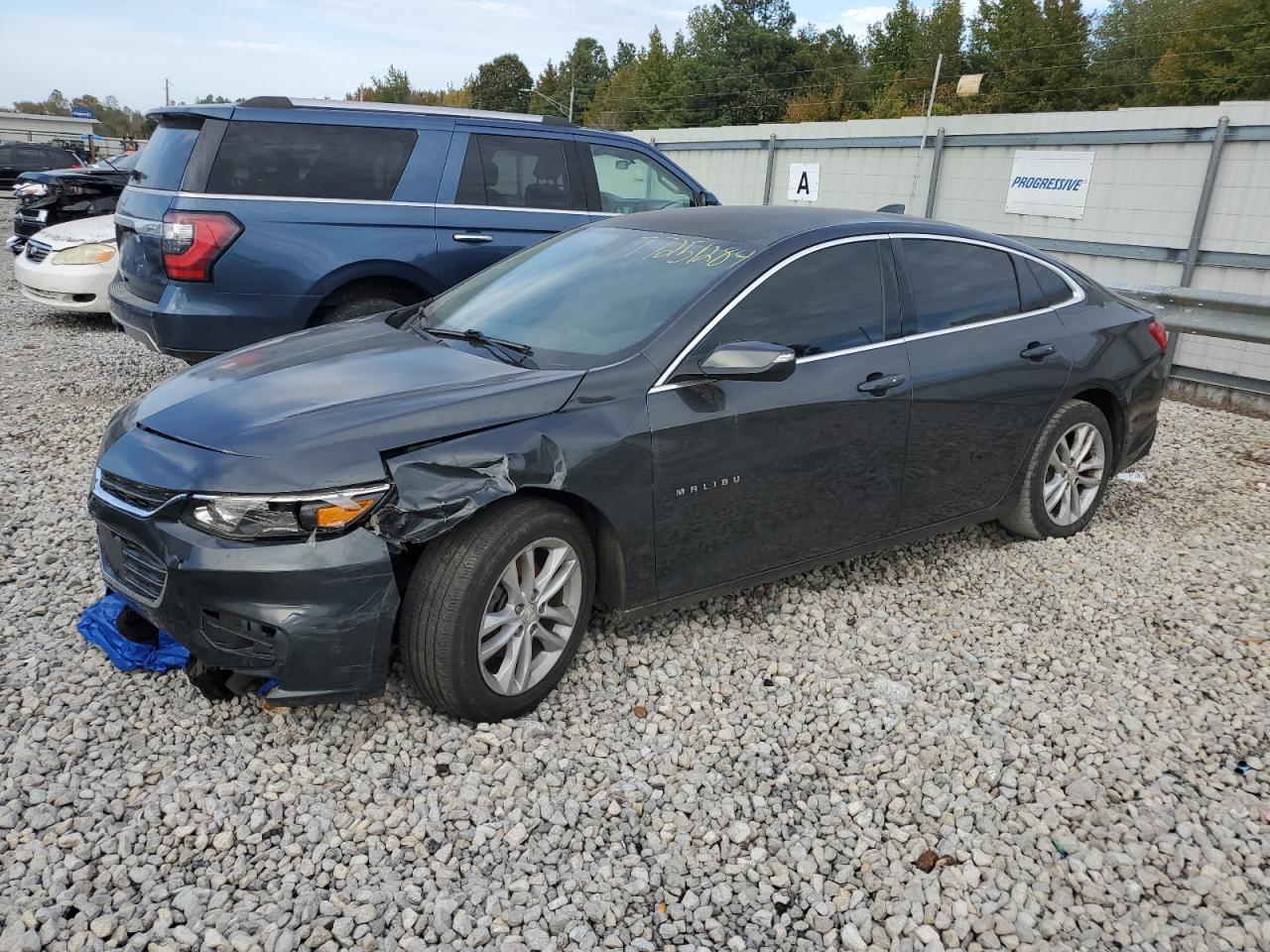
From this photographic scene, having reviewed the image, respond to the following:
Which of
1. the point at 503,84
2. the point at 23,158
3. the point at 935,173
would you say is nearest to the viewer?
the point at 935,173

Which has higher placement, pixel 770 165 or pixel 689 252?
pixel 770 165

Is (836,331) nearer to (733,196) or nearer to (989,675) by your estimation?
(989,675)

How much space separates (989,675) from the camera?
3719mm

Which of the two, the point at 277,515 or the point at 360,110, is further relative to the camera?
the point at 360,110

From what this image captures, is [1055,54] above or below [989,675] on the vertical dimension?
above

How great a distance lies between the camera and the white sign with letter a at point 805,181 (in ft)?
48.4

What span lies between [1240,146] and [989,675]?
8.04 m

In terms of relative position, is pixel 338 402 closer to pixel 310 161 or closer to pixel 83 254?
pixel 310 161

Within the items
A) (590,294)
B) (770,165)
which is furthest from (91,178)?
(590,294)

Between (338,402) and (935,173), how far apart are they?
37.1ft

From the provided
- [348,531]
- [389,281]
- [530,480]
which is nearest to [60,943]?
[348,531]

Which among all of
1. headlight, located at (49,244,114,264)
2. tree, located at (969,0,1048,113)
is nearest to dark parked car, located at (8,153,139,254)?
headlight, located at (49,244,114,264)

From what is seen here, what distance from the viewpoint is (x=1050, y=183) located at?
11414mm

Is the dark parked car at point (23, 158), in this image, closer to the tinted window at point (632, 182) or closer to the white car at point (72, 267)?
the white car at point (72, 267)
